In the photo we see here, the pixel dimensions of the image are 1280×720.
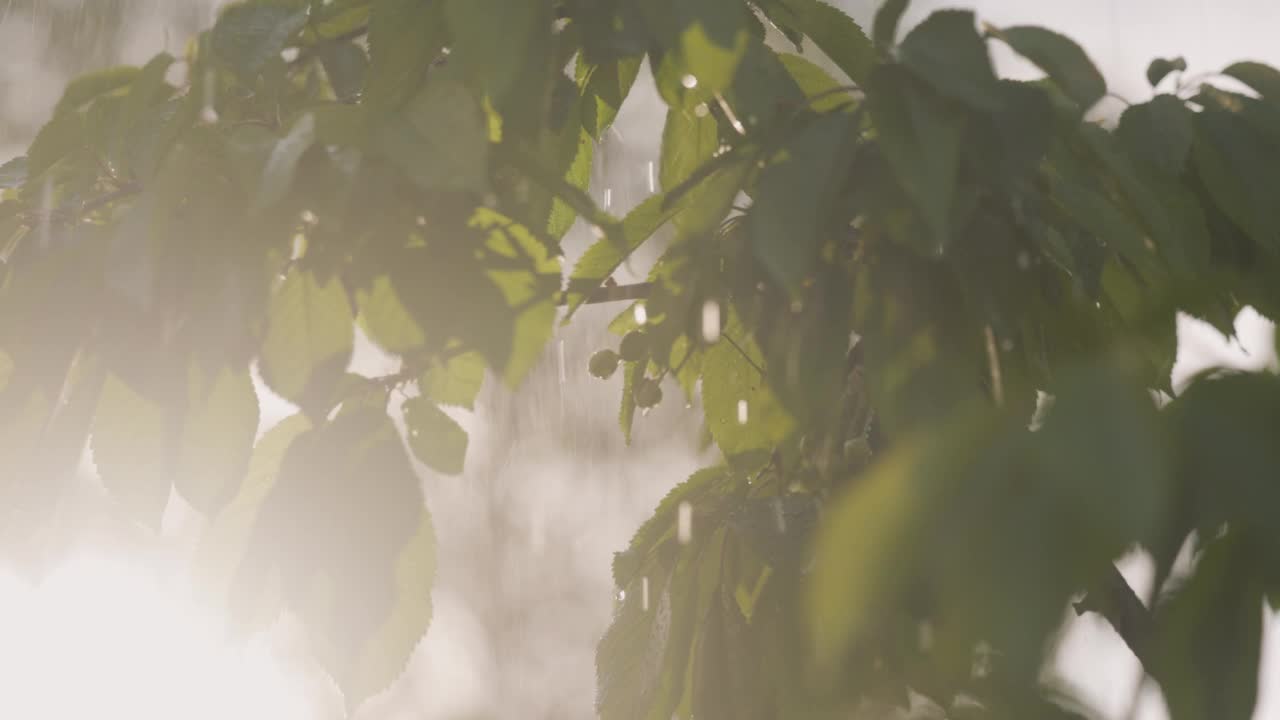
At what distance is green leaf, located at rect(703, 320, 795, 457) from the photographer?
31.2 inches

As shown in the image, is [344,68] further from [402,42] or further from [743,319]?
[743,319]

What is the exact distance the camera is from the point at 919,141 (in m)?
0.45

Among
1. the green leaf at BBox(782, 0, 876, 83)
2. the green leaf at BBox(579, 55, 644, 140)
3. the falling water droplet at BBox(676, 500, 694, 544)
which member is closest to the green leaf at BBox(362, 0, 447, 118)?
the green leaf at BBox(579, 55, 644, 140)

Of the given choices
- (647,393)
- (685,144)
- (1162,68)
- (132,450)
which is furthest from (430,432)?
(1162,68)

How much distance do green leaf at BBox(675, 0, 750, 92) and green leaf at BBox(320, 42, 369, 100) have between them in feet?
0.92

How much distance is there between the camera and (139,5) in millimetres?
3893

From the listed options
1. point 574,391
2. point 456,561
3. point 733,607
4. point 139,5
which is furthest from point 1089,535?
point 456,561

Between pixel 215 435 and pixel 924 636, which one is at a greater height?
pixel 215 435

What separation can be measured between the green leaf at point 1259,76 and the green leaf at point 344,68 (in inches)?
24.8

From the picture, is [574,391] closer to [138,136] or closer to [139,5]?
[139,5]

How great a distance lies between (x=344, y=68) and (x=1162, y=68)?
0.61 m

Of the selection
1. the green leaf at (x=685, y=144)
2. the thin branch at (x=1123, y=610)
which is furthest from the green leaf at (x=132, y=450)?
the thin branch at (x=1123, y=610)

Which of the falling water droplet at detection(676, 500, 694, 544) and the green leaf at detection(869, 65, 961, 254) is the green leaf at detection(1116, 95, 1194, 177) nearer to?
the green leaf at detection(869, 65, 961, 254)

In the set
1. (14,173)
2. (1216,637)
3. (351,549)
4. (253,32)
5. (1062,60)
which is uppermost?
(14,173)
